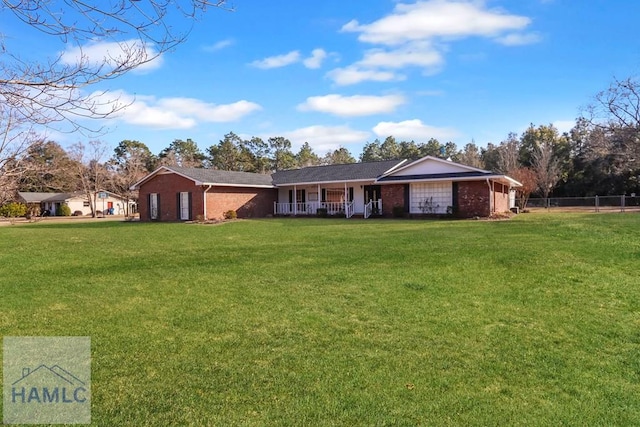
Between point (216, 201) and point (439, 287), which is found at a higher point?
point (216, 201)

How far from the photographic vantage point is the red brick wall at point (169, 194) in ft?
86.1

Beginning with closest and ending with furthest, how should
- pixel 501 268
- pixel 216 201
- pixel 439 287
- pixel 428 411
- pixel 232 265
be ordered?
pixel 428 411, pixel 439 287, pixel 501 268, pixel 232 265, pixel 216 201

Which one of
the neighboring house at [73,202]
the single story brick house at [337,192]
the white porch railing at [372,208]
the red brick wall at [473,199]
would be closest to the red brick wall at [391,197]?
the single story brick house at [337,192]

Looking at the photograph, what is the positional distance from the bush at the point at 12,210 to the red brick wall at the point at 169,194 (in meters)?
23.8

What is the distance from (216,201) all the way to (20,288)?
19.7 meters

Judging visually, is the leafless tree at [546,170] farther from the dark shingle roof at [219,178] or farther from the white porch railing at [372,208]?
the dark shingle roof at [219,178]

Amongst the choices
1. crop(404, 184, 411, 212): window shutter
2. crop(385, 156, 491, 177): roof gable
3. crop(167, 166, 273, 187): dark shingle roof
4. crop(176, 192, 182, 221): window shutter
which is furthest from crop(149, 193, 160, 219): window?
crop(404, 184, 411, 212): window shutter

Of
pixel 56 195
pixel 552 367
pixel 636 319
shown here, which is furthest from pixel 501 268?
pixel 56 195

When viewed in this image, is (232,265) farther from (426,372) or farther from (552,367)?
(552,367)

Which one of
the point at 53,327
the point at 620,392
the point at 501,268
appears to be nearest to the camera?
the point at 620,392

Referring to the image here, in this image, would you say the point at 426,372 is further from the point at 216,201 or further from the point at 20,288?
the point at 216,201

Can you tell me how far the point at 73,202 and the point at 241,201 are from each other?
1482 inches

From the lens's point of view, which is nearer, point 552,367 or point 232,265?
point 552,367

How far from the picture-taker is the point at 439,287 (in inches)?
260
